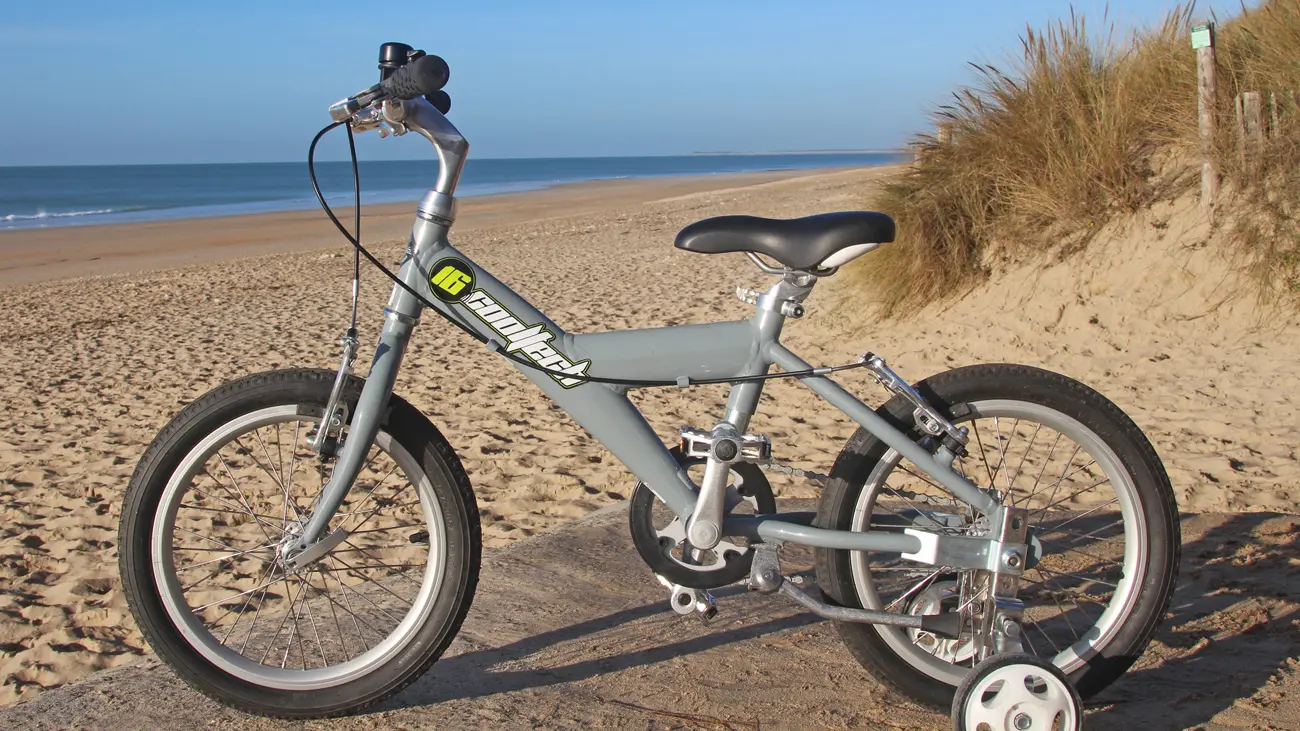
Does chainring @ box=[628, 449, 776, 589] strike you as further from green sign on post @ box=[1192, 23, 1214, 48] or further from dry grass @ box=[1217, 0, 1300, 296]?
green sign on post @ box=[1192, 23, 1214, 48]

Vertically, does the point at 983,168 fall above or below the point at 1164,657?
above

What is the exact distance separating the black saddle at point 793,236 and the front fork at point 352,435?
29.8 inches

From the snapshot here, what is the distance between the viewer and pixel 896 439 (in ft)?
8.25

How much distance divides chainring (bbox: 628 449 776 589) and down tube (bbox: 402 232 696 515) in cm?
7

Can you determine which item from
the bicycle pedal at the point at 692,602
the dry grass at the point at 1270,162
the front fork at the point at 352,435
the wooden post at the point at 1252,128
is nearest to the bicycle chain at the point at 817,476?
the bicycle pedal at the point at 692,602

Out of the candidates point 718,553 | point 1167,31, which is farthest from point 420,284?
point 1167,31

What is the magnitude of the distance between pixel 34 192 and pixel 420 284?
65.8 metres

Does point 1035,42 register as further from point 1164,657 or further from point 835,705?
point 835,705

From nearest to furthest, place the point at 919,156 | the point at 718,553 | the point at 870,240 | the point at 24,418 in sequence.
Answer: the point at 870,240 < the point at 718,553 < the point at 24,418 < the point at 919,156

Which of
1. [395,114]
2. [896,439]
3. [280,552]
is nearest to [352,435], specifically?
[280,552]

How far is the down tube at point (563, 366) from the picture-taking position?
2.61m

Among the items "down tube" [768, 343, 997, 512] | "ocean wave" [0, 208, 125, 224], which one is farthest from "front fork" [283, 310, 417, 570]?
"ocean wave" [0, 208, 125, 224]

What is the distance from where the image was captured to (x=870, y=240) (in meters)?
2.47

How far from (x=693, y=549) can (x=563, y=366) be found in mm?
562
